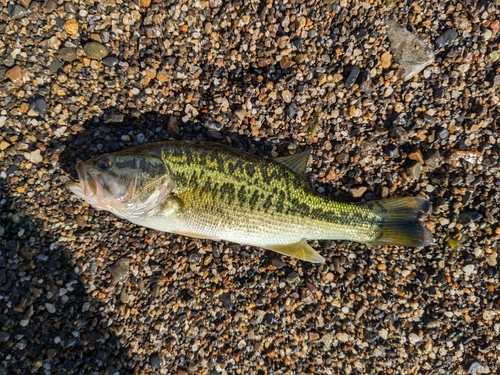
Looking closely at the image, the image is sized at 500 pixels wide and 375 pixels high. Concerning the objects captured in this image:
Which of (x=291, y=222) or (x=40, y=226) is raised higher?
(x=291, y=222)

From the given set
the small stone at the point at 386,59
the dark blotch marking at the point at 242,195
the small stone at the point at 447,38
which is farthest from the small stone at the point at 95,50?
the small stone at the point at 447,38

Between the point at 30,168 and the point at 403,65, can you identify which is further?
the point at 403,65

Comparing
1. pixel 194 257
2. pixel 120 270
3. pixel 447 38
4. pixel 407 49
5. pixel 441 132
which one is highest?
pixel 447 38

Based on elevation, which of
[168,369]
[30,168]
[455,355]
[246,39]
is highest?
[246,39]

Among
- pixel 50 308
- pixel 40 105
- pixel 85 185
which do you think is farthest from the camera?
pixel 40 105

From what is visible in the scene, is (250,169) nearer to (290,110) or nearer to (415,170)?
(290,110)

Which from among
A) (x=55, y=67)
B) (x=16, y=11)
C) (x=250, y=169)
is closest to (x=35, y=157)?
(x=55, y=67)

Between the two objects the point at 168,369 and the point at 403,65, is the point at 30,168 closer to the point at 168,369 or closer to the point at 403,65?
the point at 168,369

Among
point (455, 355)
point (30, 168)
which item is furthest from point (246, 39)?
point (455, 355)
